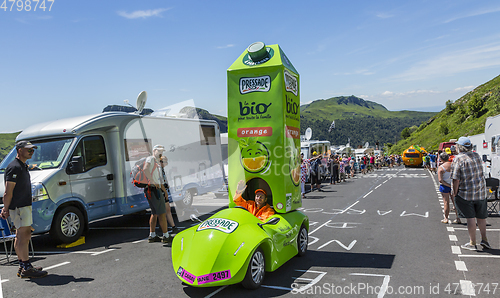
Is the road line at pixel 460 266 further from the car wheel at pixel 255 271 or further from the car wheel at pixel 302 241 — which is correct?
the car wheel at pixel 255 271

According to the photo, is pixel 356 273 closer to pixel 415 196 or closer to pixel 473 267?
pixel 473 267

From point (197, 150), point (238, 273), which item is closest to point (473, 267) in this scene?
point (238, 273)

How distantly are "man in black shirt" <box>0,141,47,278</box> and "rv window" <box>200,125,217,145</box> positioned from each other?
672 centimetres

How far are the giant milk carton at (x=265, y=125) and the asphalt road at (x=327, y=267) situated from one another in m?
1.45

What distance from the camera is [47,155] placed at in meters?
8.15

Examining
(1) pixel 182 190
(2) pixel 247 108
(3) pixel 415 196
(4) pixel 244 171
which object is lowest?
(3) pixel 415 196

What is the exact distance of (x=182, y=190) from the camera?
1104 cm

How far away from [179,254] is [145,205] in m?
5.17

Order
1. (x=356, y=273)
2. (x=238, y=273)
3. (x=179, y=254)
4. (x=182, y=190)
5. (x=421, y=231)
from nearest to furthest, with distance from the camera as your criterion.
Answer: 1. (x=238, y=273)
2. (x=179, y=254)
3. (x=356, y=273)
4. (x=421, y=231)
5. (x=182, y=190)

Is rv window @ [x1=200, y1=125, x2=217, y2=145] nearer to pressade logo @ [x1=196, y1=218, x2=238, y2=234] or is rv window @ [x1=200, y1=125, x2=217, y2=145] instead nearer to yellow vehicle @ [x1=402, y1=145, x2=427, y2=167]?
pressade logo @ [x1=196, y1=218, x2=238, y2=234]

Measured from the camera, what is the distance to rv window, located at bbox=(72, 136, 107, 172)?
8.34 metres

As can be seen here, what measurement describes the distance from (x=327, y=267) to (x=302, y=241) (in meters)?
0.72

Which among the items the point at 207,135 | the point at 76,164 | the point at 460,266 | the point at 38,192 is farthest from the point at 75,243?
the point at 460,266

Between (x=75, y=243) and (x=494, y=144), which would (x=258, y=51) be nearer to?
(x=75, y=243)
